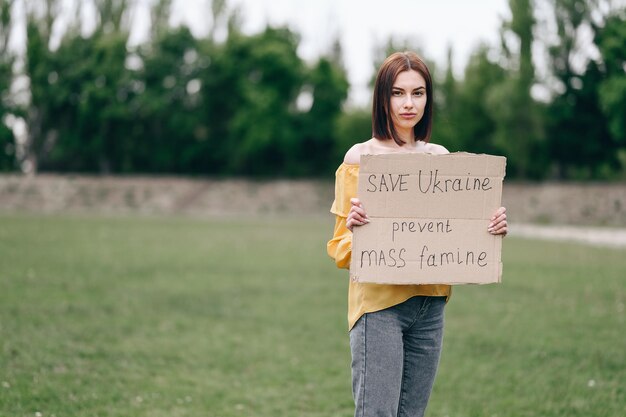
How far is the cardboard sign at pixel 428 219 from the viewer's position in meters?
3.08

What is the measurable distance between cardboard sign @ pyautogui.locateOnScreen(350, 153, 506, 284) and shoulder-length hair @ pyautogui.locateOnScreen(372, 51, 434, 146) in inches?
8.5

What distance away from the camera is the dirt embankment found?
40.4 meters

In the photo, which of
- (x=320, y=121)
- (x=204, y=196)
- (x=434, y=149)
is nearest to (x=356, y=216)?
(x=434, y=149)

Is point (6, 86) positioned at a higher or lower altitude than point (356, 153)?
higher

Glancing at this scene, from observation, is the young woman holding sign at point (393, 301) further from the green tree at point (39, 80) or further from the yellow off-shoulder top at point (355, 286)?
the green tree at point (39, 80)

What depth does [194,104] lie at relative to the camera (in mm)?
51312

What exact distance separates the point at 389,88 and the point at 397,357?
114 cm

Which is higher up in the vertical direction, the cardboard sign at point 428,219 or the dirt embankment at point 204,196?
the cardboard sign at point 428,219

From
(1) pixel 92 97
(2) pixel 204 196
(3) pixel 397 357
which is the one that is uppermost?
(1) pixel 92 97

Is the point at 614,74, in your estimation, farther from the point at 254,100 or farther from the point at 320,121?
the point at 254,100

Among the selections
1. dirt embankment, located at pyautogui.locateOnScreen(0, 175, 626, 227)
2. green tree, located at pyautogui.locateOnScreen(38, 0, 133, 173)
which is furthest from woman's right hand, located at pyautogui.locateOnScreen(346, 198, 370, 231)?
green tree, located at pyautogui.locateOnScreen(38, 0, 133, 173)

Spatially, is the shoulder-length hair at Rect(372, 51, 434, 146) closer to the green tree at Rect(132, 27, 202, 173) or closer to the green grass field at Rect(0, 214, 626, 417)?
the green grass field at Rect(0, 214, 626, 417)

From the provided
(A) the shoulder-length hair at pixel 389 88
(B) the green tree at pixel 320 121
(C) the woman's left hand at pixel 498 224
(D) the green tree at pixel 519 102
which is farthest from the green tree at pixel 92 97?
(C) the woman's left hand at pixel 498 224

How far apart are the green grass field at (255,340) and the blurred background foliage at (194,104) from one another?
31.1 meters
